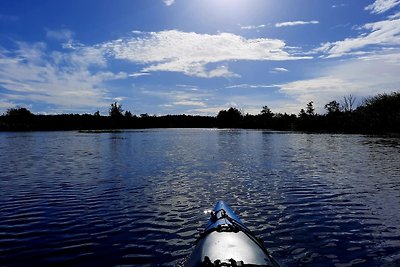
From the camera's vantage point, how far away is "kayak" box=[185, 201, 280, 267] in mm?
6391

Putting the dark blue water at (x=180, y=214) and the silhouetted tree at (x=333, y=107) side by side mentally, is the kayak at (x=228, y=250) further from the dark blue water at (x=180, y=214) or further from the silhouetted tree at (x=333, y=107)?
the silhouetted tree at (x=333, y=107)

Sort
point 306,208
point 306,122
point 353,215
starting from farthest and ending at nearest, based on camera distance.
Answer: point 306,122 < point 306,208 < point 353,215

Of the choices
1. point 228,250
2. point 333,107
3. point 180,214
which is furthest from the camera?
point 333,107

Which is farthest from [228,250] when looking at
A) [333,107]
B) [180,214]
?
[333,107]

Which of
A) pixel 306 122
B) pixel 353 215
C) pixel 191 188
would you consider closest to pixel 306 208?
pixel 353 215

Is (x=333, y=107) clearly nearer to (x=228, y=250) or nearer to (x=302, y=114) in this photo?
(x=302, y=114)

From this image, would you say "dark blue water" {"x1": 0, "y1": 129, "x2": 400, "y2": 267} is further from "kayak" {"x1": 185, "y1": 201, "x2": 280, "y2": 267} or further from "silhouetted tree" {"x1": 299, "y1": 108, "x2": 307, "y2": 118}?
"silhouetted tree" {"x1": 299, "y1": 108, "x2": 307, "y2": 118}

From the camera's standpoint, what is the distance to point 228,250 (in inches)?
274

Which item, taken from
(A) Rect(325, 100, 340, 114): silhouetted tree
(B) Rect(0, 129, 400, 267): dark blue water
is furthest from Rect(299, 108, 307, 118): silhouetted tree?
(B) Rect(0, 129, 400, 267): dark blue water

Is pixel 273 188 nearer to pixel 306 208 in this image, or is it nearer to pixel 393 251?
pixel 306 208

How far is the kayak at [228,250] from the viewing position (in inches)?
252

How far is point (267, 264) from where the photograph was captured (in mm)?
6422

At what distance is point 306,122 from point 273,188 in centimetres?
14273

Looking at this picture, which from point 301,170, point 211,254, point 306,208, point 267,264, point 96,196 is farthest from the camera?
point 301,170
